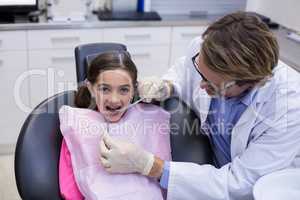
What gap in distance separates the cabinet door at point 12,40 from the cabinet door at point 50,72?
75mm

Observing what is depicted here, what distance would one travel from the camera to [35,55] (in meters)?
2.39

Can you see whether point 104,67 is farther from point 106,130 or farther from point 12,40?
point 12,40

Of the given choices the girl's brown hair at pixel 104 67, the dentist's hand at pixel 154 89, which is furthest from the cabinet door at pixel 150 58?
the girl's brown hair at pixel 104 67

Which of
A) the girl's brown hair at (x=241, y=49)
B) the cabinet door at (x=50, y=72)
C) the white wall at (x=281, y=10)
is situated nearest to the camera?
the girl's brown hair at (x=241, y=49)

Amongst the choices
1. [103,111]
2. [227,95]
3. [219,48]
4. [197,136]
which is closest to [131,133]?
[103,111]

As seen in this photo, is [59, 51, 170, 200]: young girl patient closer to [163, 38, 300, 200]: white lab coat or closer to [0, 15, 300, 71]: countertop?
[163, 38, 300, 200]: white lab coat

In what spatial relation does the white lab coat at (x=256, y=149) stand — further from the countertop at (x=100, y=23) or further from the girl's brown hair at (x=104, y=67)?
the countertop at (x=100, y=23)

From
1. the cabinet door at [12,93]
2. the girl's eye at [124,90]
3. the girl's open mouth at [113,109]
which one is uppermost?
the girl's eye at [124,90]

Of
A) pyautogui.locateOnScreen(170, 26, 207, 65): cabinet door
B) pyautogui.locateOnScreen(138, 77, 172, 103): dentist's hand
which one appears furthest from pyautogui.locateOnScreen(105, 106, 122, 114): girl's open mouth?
pyautogui.locateOnScreen(170, 26, 207, 65): cabinet door

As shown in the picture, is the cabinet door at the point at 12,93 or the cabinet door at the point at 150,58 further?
the cabinet door at the point at 150,58

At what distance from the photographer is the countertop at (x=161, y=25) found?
89.7 inches

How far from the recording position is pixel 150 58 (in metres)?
2.62

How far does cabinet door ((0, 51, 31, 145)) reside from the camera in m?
2.37

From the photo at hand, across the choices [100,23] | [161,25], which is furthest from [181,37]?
[100,23]
